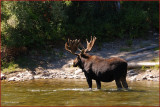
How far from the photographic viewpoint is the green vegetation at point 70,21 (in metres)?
21.2

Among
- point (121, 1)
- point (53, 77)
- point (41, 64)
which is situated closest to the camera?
point (53, 77)

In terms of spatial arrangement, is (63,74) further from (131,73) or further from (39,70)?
(131,73)

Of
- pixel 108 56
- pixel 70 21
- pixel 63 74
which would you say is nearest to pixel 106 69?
pixel 63 74

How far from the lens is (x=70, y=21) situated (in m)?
25.6

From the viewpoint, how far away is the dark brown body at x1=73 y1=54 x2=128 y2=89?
41.4ft

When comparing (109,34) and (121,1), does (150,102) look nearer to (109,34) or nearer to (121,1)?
(109,34)

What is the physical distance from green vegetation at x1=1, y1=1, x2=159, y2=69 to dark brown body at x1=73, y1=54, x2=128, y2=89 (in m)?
8.74

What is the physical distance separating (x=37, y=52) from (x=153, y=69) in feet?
31.0

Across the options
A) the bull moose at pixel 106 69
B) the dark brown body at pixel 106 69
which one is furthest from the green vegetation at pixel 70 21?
the dark brown body at pixel 106 69

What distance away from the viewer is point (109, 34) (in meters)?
25.2

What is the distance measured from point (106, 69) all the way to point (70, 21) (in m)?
13.4

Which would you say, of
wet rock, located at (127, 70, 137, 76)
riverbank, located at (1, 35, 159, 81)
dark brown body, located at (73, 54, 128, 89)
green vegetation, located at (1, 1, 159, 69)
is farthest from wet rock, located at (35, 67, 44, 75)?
dark brown body, located at (73, 54, 128, 89)

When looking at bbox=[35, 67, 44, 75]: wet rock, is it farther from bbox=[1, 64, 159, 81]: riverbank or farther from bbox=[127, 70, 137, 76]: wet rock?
bbox=[127, 70, 137, 76]: wet rock

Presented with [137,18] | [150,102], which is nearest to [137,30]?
[137,18]
